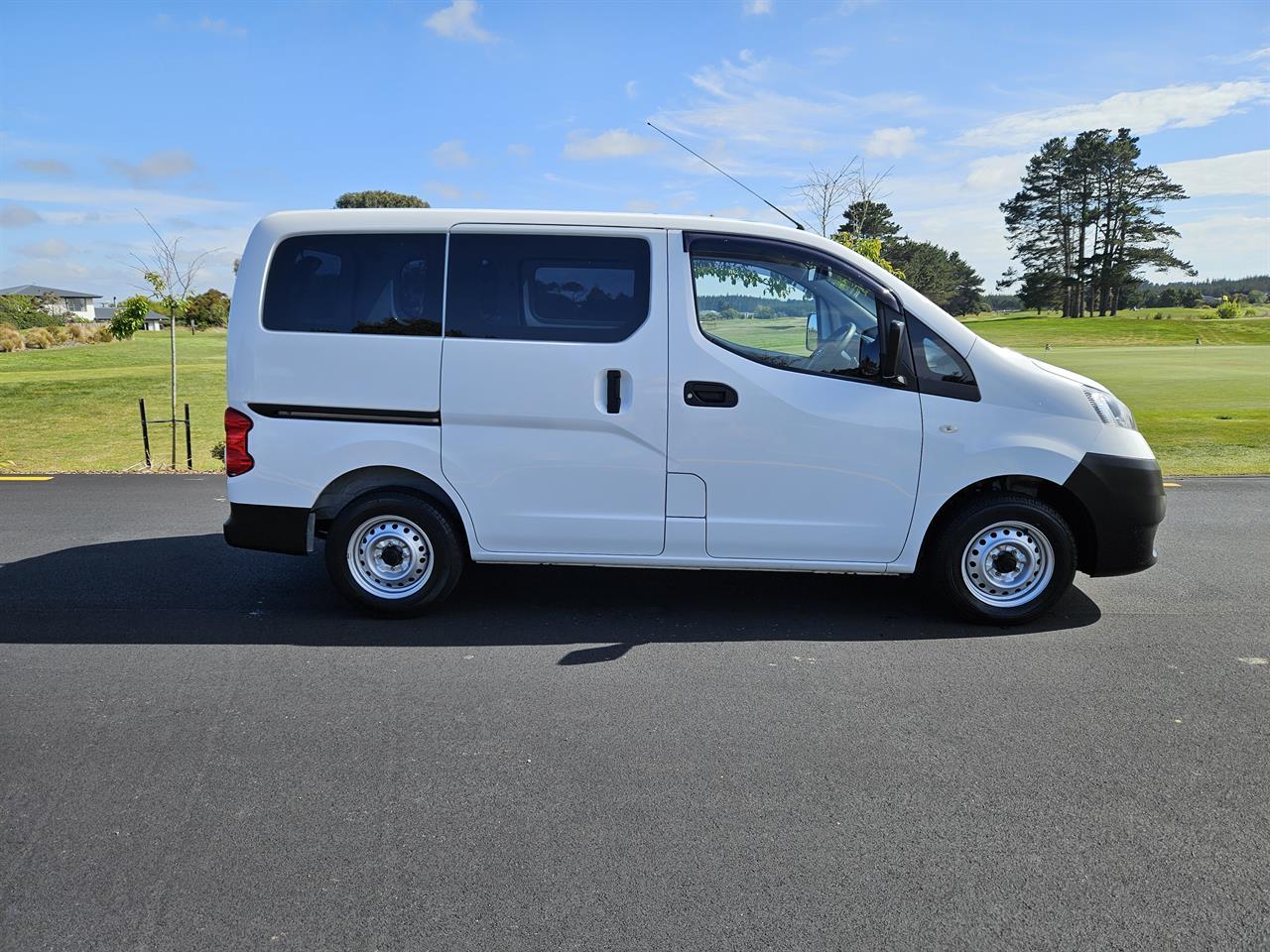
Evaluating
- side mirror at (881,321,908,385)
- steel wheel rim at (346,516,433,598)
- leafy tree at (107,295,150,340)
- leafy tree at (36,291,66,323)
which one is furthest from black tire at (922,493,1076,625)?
leafy tree at (36,291,66,323)

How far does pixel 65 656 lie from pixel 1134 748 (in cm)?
492

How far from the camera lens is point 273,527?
5.43 m

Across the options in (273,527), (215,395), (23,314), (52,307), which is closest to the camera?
(273,527)

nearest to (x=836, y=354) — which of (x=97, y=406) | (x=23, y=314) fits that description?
(x=97, y=406)

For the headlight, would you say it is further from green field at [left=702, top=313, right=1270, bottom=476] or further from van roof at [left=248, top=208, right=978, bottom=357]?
green field at [left=702, top=313, right=1270, bottom=476]

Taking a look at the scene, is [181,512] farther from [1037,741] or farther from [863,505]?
[1037,741]

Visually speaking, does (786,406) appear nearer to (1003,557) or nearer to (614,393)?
(614,393)

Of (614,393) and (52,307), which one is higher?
(52,307)

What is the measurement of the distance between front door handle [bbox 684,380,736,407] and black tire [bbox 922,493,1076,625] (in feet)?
4.58

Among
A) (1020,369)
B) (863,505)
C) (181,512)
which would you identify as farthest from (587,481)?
(181,512)

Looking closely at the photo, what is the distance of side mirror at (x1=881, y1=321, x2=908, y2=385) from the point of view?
16.6ft

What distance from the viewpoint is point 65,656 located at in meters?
4.90

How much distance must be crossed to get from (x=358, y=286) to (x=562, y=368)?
120 centimetres

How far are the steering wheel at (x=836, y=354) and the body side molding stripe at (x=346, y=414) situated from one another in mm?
2035
